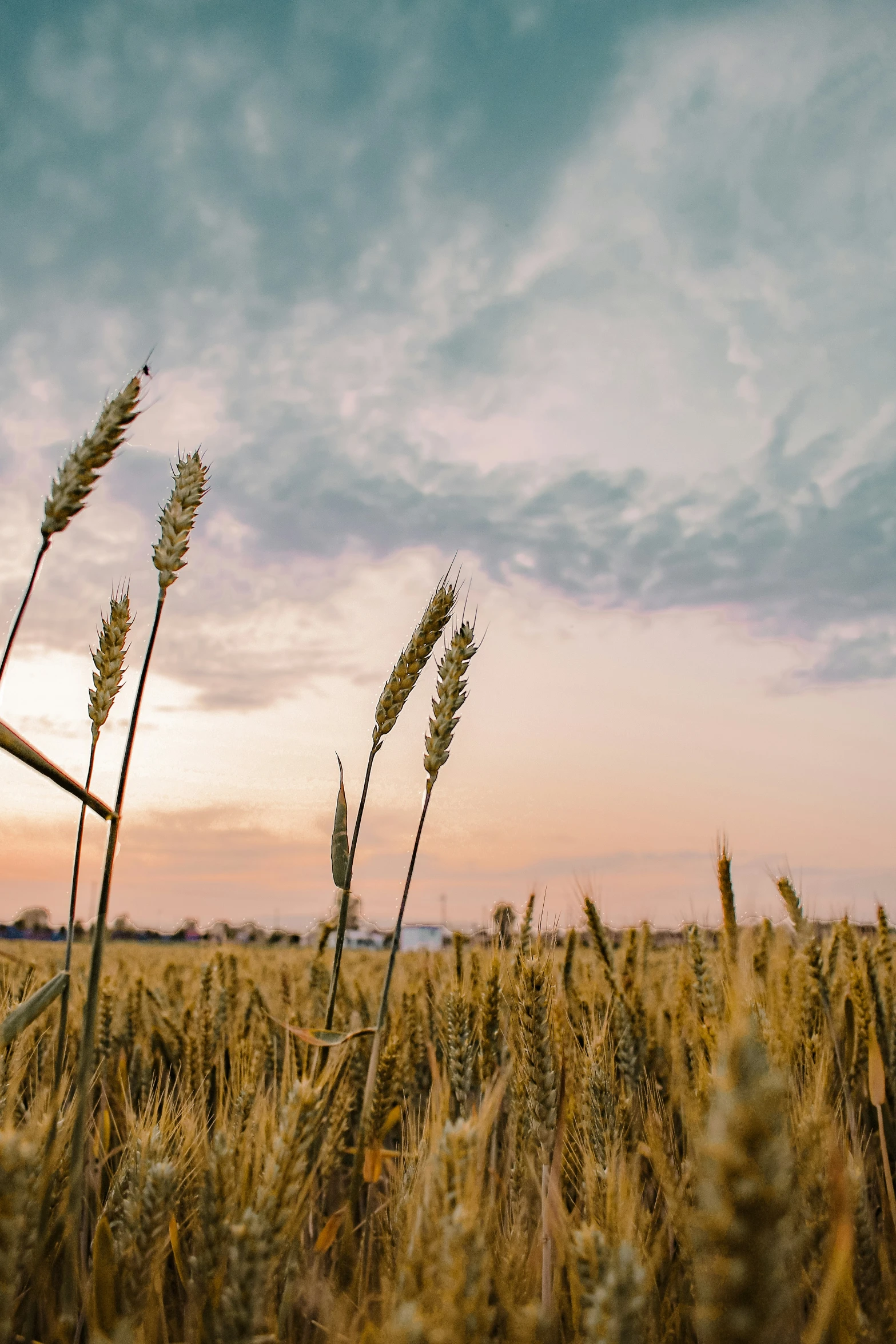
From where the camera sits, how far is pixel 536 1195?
1826 mm

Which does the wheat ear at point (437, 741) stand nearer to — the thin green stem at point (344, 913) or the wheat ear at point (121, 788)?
the thin green stem at point (344, 913)

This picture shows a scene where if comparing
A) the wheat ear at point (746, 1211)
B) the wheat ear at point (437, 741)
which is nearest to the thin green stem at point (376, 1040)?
the wheat ear at point (437, 741)

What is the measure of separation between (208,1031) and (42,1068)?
0.60 meters

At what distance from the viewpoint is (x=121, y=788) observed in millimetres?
1255

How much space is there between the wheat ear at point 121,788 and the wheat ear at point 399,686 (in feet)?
1.34

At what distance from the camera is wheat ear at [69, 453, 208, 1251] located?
1.09 m

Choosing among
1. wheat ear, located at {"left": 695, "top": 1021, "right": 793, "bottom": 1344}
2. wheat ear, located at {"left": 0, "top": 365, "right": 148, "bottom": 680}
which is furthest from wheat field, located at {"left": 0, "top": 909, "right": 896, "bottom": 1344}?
wheat ear, located at {"left": 0, "top": 365, "right": 148, "bottom": 680}

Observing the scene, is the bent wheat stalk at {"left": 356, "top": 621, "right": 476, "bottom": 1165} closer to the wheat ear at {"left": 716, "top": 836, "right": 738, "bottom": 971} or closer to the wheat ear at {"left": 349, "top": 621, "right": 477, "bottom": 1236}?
the wheat ear at {"left": 349, "top": 621, "right": 477, "bottom": 1236}

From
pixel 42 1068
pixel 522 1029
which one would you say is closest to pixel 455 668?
pixel 522 1029

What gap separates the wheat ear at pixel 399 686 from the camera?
1506 millimetres

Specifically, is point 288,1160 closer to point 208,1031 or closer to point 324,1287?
point 324,1287

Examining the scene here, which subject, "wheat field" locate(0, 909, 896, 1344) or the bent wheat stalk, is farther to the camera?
the bent wheat stalk

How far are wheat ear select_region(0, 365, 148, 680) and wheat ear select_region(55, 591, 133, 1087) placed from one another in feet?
1.12

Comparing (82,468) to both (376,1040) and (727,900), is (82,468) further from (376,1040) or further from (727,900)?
(727,900)
